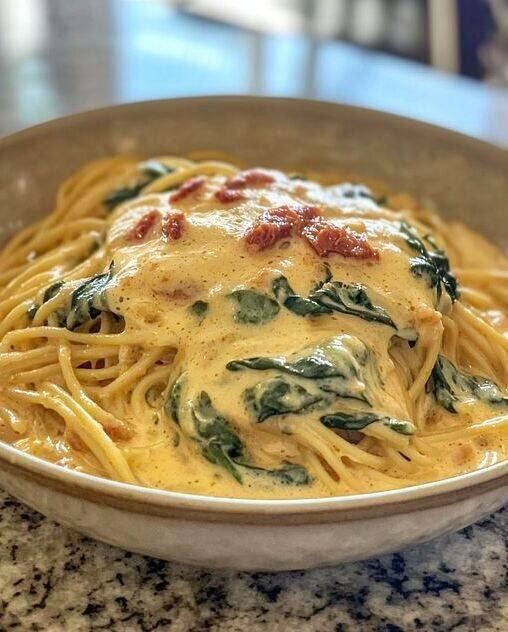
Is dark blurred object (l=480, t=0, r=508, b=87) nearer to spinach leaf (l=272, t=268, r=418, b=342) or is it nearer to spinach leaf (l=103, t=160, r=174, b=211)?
spinach leaf (l=103, t=160, r=174, b=211)

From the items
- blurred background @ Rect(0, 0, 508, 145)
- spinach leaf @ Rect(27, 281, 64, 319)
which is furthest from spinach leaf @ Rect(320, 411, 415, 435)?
blurred background @ Rect(0, 0, 508, 145)

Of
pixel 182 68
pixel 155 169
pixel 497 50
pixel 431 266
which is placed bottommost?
pixel 497 50

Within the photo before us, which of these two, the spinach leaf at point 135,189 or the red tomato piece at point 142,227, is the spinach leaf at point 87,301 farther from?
the spinach leaf at point 135,189

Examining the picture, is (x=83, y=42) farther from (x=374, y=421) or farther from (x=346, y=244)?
(x=374, y=421)

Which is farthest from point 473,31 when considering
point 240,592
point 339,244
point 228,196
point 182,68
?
point 240,592

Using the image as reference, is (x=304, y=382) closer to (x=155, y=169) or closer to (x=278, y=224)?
(x=278, y=224)

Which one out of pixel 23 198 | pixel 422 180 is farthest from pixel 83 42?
pixel 422 180
